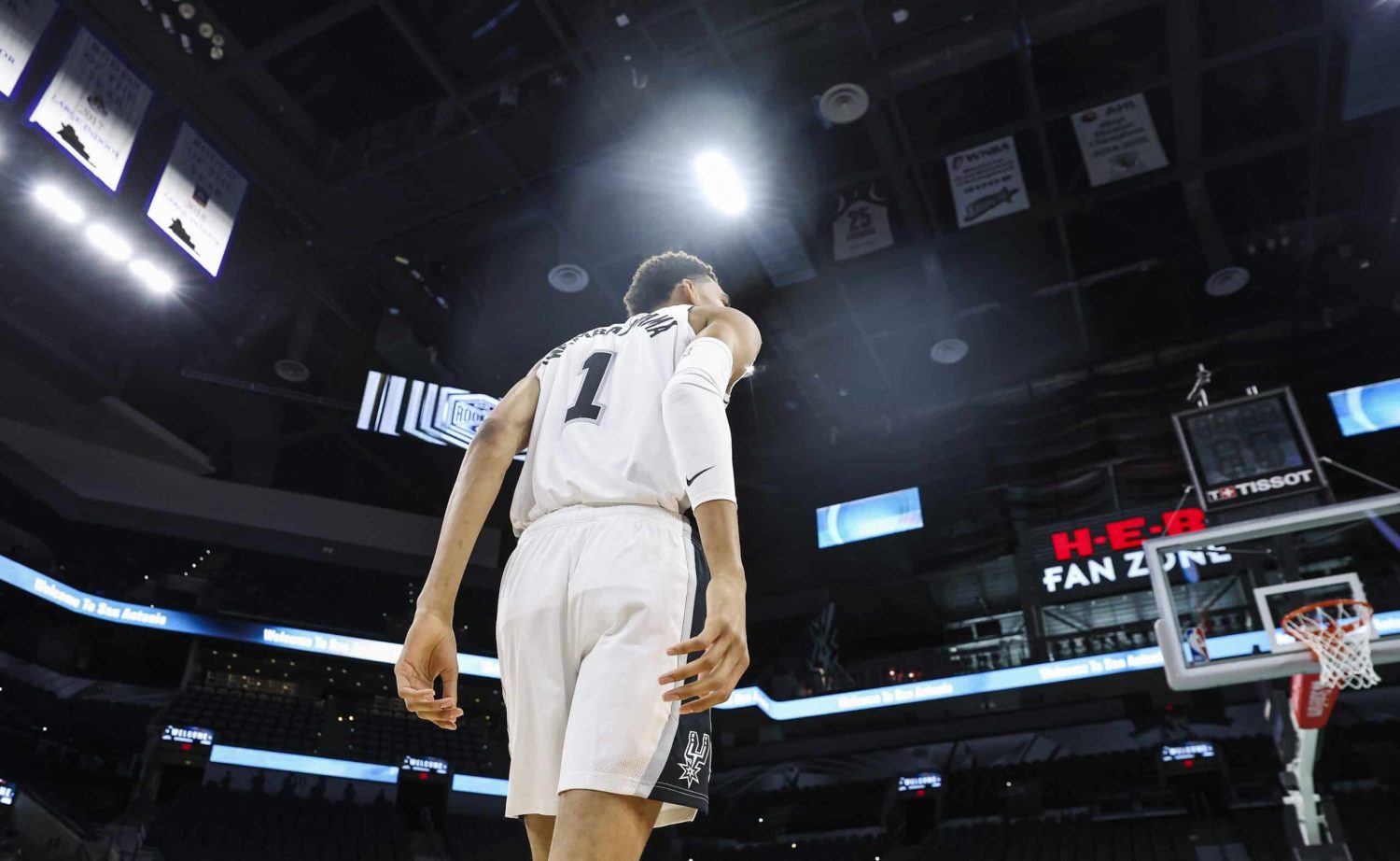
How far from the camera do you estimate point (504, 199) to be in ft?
32.5

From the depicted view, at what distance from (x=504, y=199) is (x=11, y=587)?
11264 millimetres

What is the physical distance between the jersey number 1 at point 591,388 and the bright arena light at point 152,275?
31.0ft

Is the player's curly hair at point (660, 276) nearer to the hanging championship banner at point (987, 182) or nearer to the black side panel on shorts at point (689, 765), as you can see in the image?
the black side panel on shorts at point (689, 765)

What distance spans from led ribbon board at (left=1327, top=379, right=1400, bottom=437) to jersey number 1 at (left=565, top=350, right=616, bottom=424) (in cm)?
1483

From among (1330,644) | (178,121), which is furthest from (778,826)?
(178,121)

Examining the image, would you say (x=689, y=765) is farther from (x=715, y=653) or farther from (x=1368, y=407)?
(x=1368, y=407)

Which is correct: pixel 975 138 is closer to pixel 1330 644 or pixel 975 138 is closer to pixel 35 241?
pixel 1330 644

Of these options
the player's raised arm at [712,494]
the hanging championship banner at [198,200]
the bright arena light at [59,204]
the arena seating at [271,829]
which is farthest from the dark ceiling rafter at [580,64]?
the arena seating at [271,829]

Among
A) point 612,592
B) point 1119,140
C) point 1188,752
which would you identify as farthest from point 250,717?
point 612,592

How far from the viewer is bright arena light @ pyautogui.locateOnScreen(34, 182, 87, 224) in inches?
342

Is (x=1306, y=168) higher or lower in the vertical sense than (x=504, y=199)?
higher

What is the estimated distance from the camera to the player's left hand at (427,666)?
1.71 metres

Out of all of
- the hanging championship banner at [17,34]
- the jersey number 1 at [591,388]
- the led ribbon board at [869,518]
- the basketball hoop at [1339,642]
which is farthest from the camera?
the led ribbon board at [869,518]

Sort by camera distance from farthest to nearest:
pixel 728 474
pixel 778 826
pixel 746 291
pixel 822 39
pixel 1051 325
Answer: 1. pixel 778 826
2. pixel 1051 325
3. pixel 746 291
4. pixel 822 39
5. pixel 728 474
